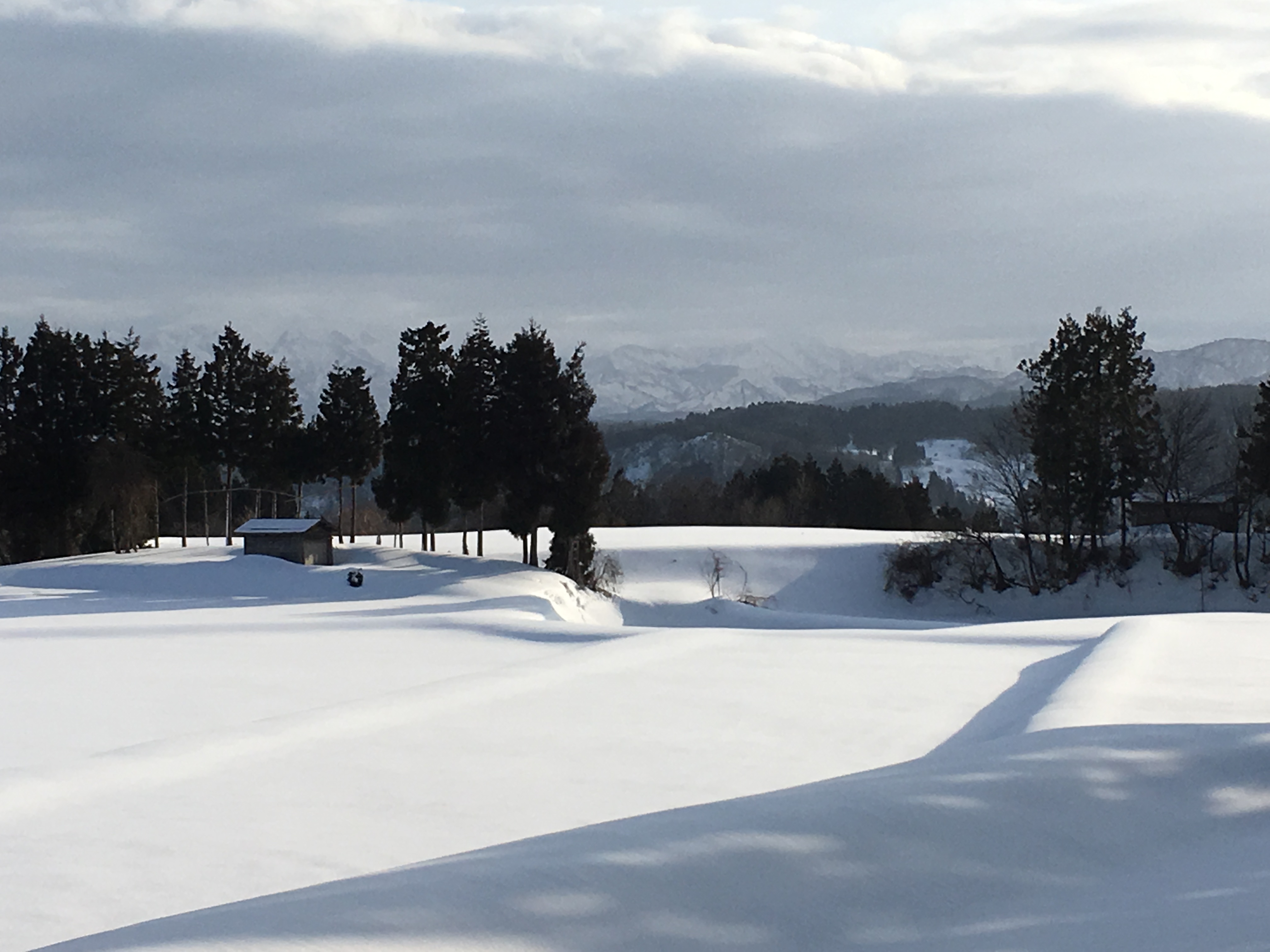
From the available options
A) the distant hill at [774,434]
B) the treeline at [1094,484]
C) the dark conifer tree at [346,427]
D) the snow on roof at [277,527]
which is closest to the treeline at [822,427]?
the distant hill at [774,434]

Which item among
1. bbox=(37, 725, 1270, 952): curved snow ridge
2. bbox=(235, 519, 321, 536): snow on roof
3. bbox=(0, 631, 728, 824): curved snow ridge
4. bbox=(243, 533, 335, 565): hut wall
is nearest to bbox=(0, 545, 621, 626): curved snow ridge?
bbox=(243, 533, 335, 565): hut wall

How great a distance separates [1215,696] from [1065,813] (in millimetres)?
5686

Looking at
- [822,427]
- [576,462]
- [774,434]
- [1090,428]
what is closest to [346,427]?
[576,462]

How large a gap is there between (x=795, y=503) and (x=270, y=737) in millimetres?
57420

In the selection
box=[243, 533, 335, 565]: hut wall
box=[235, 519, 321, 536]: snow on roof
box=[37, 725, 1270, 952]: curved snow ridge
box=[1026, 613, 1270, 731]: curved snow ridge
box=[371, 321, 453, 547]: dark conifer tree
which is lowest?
box=[1026, 613, 1270, 731]: curved snow ridge

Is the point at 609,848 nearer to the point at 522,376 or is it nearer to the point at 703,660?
the point at 703,660

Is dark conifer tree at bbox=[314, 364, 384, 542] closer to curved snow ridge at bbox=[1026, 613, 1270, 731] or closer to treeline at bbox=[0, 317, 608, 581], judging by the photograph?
treeline at bbox=[0, 317, 608, 581]

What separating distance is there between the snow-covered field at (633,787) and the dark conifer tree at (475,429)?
1377cm

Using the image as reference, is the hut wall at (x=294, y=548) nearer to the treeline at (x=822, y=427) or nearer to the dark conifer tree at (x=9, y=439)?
the dark conifer tree at (x=9, y=439)

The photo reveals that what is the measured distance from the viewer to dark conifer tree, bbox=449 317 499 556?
31859 mm

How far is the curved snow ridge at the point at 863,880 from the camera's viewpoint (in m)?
3.92

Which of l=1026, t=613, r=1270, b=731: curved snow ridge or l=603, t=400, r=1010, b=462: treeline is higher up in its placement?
l=603, t=400, r=1010, b=462: treeline

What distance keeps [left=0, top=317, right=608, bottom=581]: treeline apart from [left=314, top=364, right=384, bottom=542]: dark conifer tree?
0.05 metres

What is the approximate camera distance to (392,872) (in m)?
4.47
